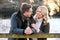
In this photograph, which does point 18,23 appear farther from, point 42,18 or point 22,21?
point 42,18

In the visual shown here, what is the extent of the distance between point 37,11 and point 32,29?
0.17 meters

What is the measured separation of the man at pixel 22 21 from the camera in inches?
64.7

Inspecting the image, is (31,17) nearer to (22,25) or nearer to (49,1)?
(22,25)

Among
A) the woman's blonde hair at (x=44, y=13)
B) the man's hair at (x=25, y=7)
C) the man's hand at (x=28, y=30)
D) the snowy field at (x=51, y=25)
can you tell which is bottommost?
the man's hand at (x=28, y=30)

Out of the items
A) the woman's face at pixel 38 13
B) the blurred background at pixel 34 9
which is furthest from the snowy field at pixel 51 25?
the woman's face at pixel 38 13

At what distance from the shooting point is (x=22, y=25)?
166 cm

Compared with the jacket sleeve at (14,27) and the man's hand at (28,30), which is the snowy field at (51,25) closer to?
the jacket sleeve at (14,27)

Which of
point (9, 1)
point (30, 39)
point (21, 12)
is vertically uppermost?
point (9, 1)

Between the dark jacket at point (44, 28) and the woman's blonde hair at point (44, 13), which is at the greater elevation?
the woman's blonde hair at point (44, 13)

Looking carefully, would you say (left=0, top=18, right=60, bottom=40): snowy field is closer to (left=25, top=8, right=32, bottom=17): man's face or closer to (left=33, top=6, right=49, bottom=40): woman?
(left=33, top=6, right=49, bottom=40): woman

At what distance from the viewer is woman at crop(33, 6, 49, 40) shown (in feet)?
5.41

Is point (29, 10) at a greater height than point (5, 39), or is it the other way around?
point (29, 10)

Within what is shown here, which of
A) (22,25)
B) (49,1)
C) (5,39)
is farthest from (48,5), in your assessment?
(5,39)

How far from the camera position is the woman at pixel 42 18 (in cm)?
165
